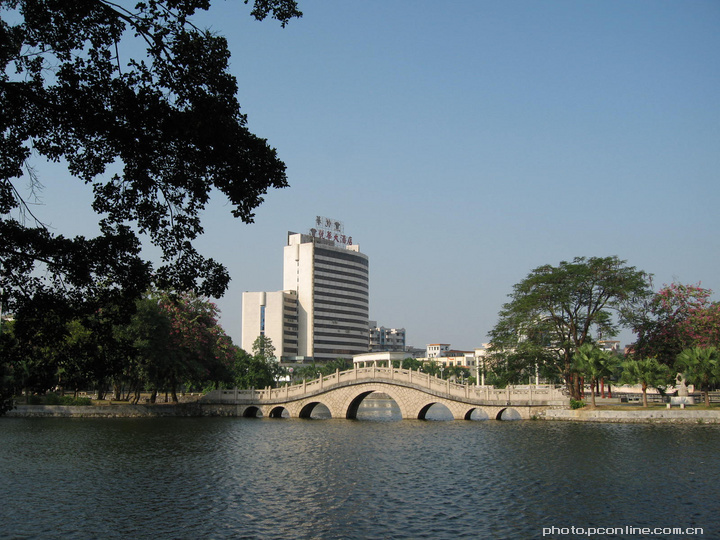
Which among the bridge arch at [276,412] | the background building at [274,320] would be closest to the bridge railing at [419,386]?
the bridge arch at [276,412]

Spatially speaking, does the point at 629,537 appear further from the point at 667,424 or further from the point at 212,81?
the point at 667,424

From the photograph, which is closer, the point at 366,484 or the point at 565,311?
the point at 366,484

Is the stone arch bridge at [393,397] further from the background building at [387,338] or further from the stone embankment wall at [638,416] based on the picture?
the background building at [387,338]

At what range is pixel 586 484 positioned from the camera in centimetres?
1914

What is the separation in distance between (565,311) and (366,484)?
30763mm

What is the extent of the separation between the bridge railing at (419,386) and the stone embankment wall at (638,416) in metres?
1.41

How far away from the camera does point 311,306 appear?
414 ft

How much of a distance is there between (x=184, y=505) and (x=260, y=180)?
10.5 m

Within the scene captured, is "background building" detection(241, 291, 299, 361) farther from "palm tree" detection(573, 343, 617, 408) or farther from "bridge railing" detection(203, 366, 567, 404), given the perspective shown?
"palm tree" detection(573, 343, 617, 408)

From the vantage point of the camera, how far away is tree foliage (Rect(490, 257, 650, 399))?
4500cm

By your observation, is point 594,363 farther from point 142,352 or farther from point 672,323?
point 142,352

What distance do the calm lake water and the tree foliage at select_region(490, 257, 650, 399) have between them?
10975 millimetres

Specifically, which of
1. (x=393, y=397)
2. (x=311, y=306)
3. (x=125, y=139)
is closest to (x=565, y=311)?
(x=393, y=397)

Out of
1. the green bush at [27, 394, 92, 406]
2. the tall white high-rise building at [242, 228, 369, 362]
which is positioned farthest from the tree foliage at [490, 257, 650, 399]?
the tall white high-rise building at [242, 228, 369, 362]
